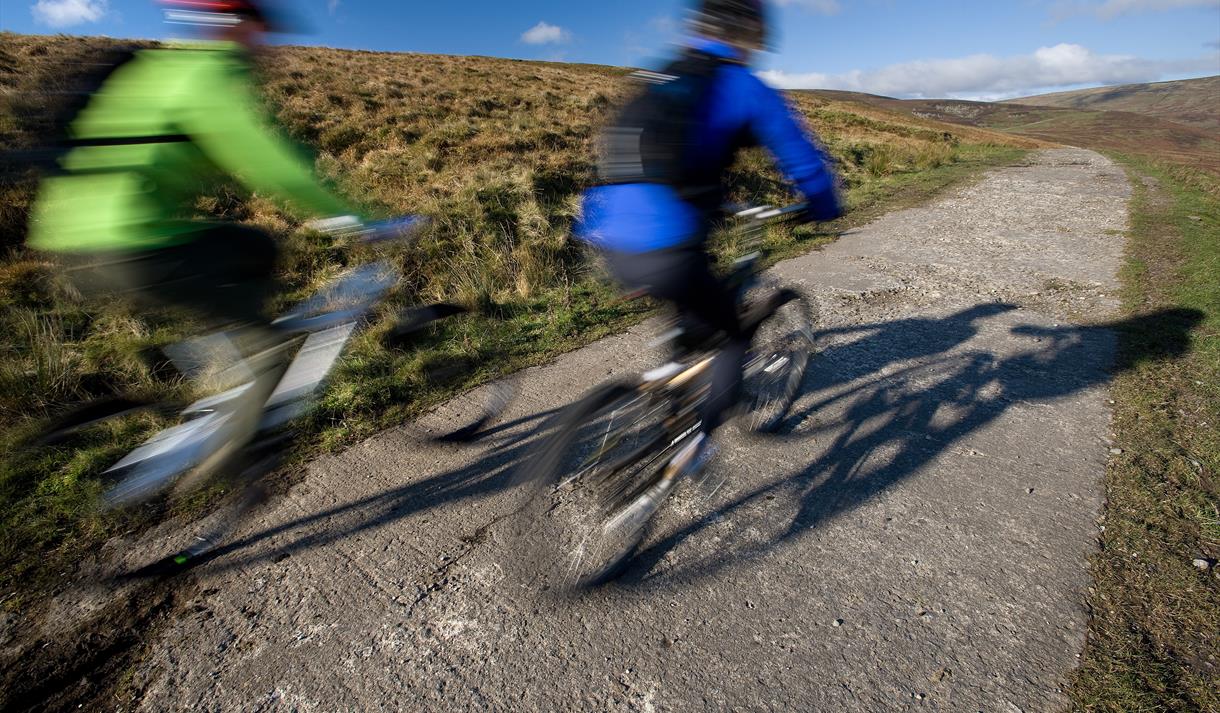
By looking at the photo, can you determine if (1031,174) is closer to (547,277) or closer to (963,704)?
(547,277)

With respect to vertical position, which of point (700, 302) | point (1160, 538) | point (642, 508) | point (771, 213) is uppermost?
point (771, 213)

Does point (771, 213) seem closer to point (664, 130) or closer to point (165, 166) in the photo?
point (664, 130)

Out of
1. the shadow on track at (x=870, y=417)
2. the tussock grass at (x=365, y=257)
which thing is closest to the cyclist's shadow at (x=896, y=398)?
the shadow on track at (x=870, y=417)

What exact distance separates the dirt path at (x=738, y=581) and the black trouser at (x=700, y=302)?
592 mm

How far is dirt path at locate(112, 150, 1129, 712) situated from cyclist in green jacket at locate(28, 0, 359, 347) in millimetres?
1185

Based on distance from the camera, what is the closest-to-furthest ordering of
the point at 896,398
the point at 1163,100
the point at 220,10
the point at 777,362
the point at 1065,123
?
the point at 220,10, the point at 777,362, the point at 896,398, the point at 1065,123, the point at 1163,100

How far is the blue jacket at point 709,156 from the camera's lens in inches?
83.9

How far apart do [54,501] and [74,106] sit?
205 cm

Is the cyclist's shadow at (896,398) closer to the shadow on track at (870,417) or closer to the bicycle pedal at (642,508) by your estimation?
the shadow on track at (870,417)

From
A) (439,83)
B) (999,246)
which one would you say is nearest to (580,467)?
(999,246)

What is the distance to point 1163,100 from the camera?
456ft

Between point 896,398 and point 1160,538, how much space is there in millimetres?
1483

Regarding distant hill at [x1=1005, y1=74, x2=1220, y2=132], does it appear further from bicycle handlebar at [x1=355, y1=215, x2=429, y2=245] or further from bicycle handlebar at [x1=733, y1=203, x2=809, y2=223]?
bicycle handlebar at [x1=355, y1=215, x2=429, y2=245]

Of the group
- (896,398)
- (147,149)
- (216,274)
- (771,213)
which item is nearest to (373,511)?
(216,274)
